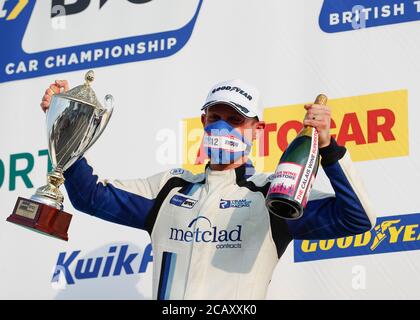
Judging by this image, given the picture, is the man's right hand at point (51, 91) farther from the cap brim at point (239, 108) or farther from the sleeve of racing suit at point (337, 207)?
the sleeve of racing suit at point (337, 207)

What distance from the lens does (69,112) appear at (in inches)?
121

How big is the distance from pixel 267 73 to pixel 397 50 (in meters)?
0.43

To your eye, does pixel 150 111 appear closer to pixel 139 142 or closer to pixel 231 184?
pixel 139 142

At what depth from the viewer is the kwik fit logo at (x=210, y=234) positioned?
2992mm

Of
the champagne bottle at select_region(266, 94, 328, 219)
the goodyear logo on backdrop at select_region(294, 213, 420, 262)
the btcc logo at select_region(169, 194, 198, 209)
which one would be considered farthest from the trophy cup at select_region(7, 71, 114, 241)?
the goodyear logo on backdrop at select_region(294, 213, 420, 262)

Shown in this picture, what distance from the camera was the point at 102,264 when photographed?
3885mm

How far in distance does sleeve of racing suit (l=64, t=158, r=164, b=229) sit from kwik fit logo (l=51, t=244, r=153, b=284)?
2.17 feet

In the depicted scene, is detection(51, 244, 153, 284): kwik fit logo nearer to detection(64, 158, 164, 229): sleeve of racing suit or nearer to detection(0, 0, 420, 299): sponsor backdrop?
detection(0, 0, 420, 299): sponsor backdrop

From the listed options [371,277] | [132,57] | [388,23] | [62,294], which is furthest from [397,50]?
[62,294]

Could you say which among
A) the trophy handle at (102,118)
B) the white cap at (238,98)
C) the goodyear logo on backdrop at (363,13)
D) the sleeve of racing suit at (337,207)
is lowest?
the sleeve of racing suit at (337,207)

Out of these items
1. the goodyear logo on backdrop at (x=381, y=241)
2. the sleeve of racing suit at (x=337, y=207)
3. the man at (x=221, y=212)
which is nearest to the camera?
the sleeve of racing suit at (x=337, y=207)

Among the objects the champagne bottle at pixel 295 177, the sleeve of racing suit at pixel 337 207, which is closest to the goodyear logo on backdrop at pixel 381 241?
the sleeve of racing suit at pixel 337 207

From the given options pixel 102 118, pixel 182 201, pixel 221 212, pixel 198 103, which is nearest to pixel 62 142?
pixel 102 118

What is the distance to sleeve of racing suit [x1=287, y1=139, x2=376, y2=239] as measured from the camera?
282 centimetres
